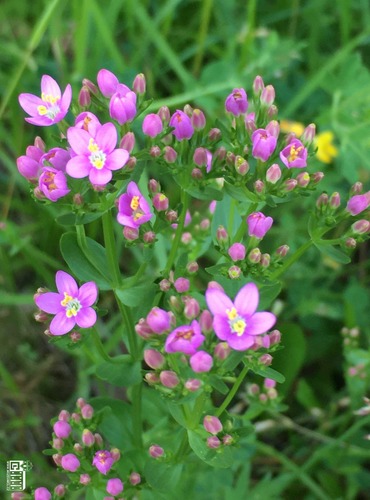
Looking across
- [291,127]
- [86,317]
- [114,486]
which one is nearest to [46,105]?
[86,317]

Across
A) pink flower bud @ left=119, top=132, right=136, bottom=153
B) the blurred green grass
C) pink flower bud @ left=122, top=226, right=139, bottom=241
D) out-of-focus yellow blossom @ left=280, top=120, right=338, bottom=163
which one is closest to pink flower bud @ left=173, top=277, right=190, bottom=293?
pink flower bud @ left=122, top=226, right=139, bottom=241

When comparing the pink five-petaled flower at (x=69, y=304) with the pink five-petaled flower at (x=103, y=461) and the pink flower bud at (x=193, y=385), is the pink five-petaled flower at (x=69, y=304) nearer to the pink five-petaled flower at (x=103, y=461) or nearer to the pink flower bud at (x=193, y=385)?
the pink flower bud at (x=193, y=385)

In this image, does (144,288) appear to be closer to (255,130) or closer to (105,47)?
(255,130)

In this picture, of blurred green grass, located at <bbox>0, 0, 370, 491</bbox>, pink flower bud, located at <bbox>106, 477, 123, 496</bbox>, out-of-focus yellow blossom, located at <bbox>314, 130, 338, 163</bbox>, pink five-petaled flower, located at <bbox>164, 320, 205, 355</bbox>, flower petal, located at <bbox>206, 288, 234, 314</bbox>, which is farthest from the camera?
out-of-focus yellow blossom, located at <bbox>314, 130, 338, 163</bbox>

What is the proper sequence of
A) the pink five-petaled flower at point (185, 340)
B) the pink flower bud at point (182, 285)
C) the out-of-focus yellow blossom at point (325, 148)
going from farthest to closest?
the out-of-focus yellow blossom at point (325, 148) < the pink flower bud at point (182, 285) < the pink five-petaled flower at point (185, 340)

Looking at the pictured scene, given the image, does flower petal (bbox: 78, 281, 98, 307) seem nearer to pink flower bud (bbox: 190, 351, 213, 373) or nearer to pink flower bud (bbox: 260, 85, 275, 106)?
pink flower bud (bbox: 190, 351, 213, 373)

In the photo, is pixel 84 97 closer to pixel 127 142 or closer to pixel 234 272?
pixel 127 142

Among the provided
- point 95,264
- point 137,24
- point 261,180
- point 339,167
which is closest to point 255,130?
point 261,180

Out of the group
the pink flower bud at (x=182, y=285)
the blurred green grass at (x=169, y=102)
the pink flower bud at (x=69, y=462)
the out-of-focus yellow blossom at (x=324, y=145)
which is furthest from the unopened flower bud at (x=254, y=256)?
the out-of-focus yellow blossom at (x=324, y=145)
